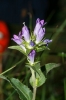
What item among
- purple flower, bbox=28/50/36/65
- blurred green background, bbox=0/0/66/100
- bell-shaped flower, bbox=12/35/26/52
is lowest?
purple flower, bbox=28/50/36/65

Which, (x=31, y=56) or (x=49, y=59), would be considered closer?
(x=31, y=56)

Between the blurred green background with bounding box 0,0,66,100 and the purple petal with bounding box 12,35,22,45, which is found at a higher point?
the blurred green background with bounding box 0,0,66,100

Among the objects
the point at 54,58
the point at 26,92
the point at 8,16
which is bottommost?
the point at 26,92

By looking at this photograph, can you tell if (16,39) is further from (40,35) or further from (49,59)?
(49,59)

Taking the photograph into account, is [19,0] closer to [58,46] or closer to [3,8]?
[3,8]

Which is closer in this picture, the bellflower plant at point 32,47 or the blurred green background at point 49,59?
the bellflower plant at point 32,47

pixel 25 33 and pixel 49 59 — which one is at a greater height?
pixel 49 59

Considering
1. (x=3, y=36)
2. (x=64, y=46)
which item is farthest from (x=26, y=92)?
(x=64, y=46)

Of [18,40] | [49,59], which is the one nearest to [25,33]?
[18,40]
